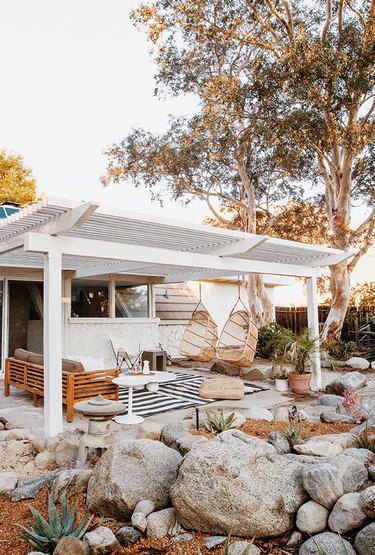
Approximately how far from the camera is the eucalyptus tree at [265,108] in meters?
11.2

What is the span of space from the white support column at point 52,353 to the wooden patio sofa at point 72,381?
82 centimetres

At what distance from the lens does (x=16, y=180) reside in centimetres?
2514

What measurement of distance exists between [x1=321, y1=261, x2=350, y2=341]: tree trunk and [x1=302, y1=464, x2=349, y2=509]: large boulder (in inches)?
416

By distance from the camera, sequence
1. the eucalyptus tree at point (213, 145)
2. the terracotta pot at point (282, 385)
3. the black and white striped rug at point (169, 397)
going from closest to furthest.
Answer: the black and white striped rug at point (169, 397) → the terracotta pot at point (282, 385) → the eucalyptus tree at point (213, 145)

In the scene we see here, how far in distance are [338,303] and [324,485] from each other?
10.9 metres

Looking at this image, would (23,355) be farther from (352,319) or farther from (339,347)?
(352,319)

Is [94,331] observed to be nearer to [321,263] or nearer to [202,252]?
[202,252]

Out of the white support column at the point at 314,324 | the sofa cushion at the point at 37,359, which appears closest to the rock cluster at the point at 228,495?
the sofa cushion at the point at 37,359

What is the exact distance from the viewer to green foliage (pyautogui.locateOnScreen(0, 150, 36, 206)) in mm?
24094

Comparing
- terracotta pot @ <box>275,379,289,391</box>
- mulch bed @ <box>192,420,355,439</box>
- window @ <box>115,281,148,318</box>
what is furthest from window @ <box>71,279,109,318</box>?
mulch bed @ <box>192,420,355,439</box>

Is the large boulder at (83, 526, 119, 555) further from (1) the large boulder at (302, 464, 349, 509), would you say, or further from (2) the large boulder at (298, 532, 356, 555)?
(1) the large boulder at (302, 464, 349, 509)

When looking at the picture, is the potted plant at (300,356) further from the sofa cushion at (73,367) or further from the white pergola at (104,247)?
the sofa cushion at (73,367)

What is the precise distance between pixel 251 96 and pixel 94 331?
7564 mm

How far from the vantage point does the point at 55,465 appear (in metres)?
4.35
